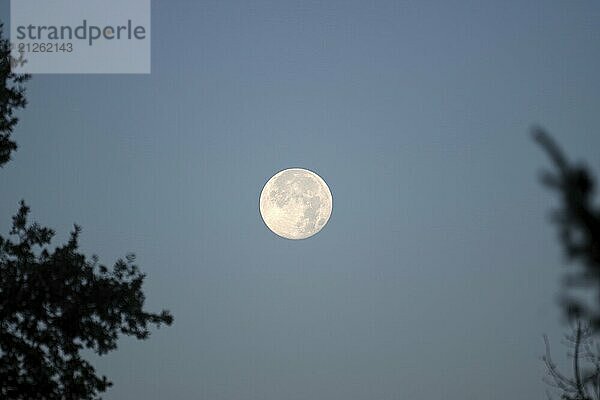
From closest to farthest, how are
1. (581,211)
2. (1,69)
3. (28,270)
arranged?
(581,211) < (28,270) < (1,69)

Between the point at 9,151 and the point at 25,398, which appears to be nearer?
the point at 25,398

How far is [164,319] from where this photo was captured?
18.5 meters

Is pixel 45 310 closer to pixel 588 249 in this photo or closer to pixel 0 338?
pixel 0 338

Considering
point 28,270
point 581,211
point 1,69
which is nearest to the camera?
point 581,211

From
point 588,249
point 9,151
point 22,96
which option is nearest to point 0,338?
point 9,151

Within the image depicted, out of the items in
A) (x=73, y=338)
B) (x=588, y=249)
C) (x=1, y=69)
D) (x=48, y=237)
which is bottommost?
(x=588, y=249)

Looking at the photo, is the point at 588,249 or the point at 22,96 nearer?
the point at 588,249

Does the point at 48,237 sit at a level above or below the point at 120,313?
above

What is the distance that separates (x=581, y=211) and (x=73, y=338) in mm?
17444

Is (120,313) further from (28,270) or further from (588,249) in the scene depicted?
(588,249)

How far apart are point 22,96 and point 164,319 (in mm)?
7659

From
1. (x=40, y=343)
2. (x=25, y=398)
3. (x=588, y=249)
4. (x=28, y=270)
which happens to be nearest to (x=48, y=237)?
(x=28, y=270)

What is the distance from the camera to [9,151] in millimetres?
20672

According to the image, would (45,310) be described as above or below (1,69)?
below
